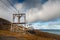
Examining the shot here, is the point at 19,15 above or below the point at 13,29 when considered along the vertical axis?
above

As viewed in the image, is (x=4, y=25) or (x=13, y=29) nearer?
(x=13, y=29)

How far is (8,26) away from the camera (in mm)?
67688

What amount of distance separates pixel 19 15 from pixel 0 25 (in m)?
17.5

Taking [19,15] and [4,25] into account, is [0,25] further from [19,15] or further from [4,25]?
[19,15]

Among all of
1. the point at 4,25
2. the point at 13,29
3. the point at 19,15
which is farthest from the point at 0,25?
the point at 19,15

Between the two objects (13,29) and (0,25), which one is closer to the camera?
(13,29)

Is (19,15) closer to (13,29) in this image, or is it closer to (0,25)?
(13,29)

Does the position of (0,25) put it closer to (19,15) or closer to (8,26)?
(8,26)

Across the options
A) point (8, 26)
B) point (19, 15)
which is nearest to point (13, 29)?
point (19, 15)

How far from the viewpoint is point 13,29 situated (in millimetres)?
55656

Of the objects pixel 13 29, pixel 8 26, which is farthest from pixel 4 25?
pixel 13 29

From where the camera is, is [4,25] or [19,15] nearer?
[19,15]

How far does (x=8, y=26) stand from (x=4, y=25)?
78.3 inches

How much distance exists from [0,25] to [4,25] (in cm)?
200
